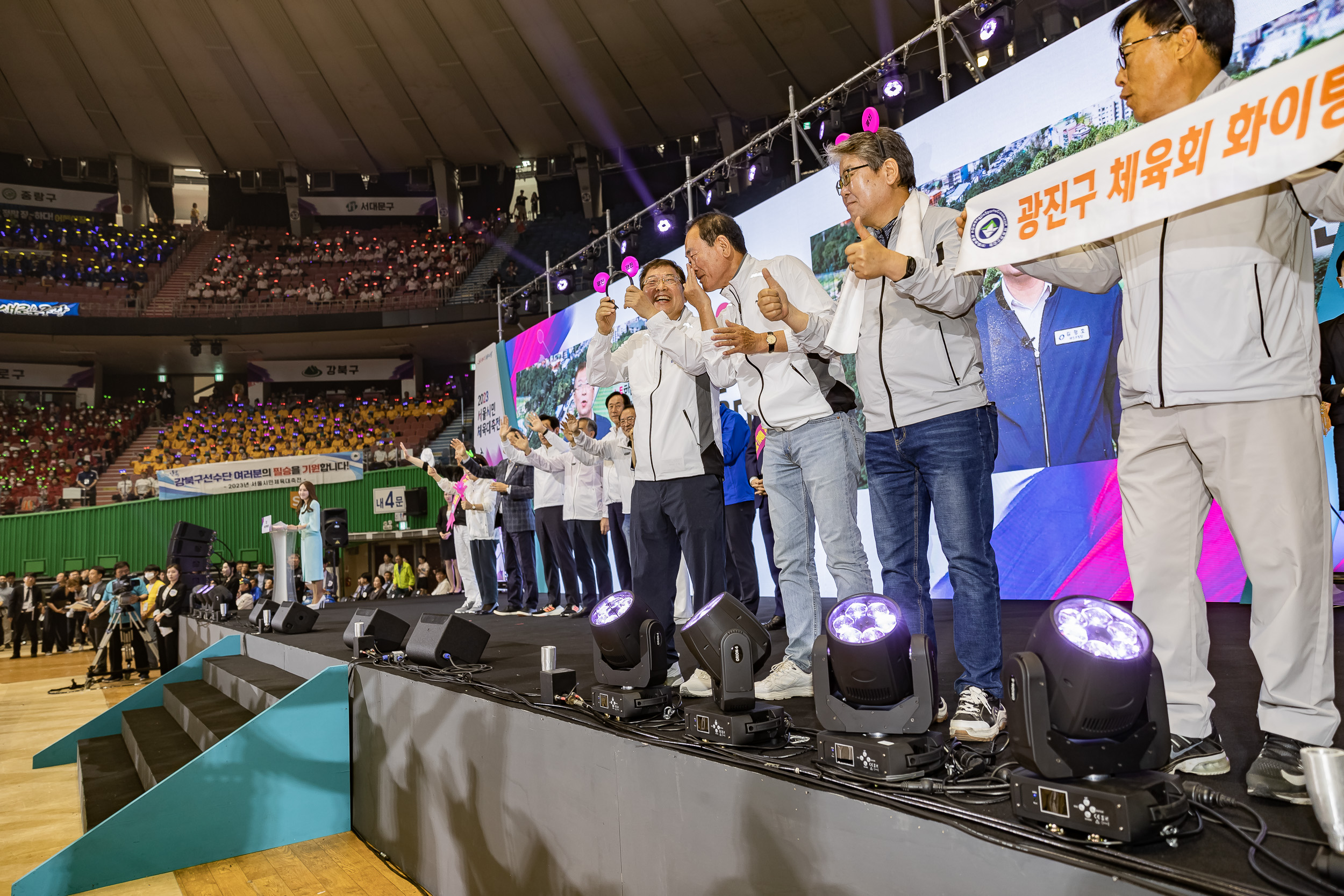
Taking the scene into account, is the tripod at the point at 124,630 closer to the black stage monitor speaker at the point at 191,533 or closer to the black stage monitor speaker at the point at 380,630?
the black stage monitor speaker at the point at 191,533

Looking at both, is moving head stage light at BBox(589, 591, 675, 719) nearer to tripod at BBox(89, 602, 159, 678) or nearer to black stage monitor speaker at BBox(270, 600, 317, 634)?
black stage monitor speaker at BBox(270, 600, 317, 634)

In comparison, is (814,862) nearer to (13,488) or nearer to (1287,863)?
(1287,863)

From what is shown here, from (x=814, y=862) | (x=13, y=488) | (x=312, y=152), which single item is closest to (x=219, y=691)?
(x=814, y=862)

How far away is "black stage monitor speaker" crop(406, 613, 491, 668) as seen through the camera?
11.3 ft

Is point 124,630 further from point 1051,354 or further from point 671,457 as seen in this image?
point 1051,354

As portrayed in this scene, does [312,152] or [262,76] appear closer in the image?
[262,76]

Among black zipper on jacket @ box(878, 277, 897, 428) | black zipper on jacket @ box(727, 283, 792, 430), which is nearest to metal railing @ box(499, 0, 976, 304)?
black zipper on jacket @ box(727, 283, 792, 430)

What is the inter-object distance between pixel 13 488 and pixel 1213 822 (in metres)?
22.9

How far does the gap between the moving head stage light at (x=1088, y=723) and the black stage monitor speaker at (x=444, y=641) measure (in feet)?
8.79

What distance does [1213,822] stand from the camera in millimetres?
1188

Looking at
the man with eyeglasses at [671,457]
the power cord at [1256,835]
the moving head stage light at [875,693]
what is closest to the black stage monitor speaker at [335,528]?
the man with eyeglasses at [671,457]

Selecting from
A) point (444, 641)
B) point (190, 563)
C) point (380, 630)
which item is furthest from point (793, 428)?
point (190, 563)

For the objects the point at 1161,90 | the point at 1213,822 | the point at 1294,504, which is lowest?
the point at 1213,822

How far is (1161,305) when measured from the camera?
5.02ft
